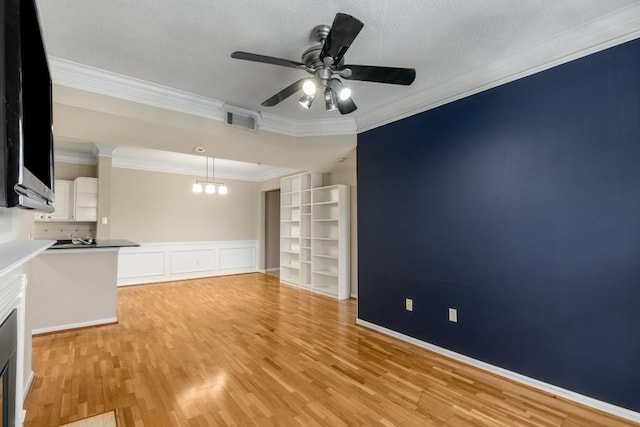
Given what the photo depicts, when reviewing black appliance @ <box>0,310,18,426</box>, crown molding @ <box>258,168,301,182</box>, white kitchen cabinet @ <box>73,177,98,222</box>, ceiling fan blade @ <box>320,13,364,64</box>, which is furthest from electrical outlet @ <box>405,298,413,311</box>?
white kitchen cabinet @ <box>73,177,98,222</box>

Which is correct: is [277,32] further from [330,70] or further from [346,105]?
[346,105]

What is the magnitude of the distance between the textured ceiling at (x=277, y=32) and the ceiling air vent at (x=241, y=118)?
0.56 meters

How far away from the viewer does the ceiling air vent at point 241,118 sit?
355 centimetres

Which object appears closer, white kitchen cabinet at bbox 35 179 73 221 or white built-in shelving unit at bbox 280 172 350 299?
white built-in shelving unit at bbox 280 172 350 299

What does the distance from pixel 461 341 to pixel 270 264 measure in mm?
6027

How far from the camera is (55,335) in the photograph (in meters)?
3.55

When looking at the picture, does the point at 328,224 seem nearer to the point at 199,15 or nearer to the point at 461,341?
the point at 461,341

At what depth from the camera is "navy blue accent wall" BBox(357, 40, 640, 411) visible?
2.07 metres

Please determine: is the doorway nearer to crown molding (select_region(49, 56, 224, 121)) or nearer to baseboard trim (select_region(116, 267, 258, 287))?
baseboard trim (select_region(116, 267, 258, 287))

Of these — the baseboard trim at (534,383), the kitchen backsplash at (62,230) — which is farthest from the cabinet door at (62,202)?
the baseboard trim at (534,383)

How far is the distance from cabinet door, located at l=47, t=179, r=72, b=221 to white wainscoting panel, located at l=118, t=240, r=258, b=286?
1.13 meters

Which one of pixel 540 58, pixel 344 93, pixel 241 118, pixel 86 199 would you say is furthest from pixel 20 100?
pixel 86 199

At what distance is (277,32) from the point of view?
2.25 m

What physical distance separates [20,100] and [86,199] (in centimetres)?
573
